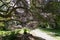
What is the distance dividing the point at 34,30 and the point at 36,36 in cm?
100

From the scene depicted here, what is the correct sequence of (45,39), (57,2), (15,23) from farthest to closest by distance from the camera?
(57,2), (15,23), (45,39)

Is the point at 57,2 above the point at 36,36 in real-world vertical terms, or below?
above

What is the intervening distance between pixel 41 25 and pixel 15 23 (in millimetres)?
1277

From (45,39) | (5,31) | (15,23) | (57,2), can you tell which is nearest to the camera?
(45,39)

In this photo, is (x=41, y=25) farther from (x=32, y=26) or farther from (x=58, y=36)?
(x=58, y=36)

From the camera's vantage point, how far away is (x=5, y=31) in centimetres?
1002

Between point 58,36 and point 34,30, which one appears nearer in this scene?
point 58,36

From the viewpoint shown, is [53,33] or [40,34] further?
[53,33]

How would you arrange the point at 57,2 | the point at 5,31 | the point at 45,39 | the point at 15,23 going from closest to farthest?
the point at 45,39 → the point at 5,31 → the point at 15,23 → the point at 57,2

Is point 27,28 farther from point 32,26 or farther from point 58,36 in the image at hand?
→ point 58,36

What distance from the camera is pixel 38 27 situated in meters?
10.6

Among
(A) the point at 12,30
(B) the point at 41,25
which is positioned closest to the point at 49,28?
(B) the point at 41,25

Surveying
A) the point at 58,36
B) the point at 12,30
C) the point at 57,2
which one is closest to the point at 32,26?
the point at 12,30

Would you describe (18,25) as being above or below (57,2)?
below
